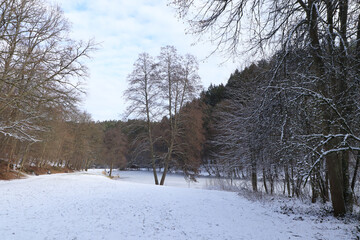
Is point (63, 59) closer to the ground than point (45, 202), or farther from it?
farther from it

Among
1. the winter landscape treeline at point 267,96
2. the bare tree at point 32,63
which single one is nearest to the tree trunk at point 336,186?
the winter landscape treeline at point 267,96

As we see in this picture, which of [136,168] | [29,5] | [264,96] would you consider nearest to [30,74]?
[29,5]

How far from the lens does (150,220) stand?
6684mm

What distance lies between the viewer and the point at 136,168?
203 ft

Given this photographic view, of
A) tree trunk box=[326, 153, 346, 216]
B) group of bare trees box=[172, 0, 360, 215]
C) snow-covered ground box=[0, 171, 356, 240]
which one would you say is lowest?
snow-covered ground box=[0, 171, 356, 240]

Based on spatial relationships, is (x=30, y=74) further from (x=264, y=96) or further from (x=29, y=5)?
(x=264, y=96)

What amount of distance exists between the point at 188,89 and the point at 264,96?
12.0m

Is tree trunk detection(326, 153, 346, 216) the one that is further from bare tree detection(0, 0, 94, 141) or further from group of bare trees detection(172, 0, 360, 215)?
bare tree detection(0, 0, 94, 141)

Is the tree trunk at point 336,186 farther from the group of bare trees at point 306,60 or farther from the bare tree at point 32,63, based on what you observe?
the bare tree at point 32,63

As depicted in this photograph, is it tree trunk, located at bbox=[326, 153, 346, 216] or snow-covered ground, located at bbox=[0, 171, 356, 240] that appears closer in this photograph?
snow-covered ground, located at bbox=[0, 171, 356, 240]

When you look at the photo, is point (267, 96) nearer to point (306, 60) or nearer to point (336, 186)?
point (306, 60)

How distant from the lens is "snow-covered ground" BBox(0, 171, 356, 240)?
5.38 m

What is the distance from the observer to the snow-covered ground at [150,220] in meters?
5.38

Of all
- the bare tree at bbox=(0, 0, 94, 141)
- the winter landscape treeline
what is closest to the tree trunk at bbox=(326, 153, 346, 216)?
the winter landscape treeline
